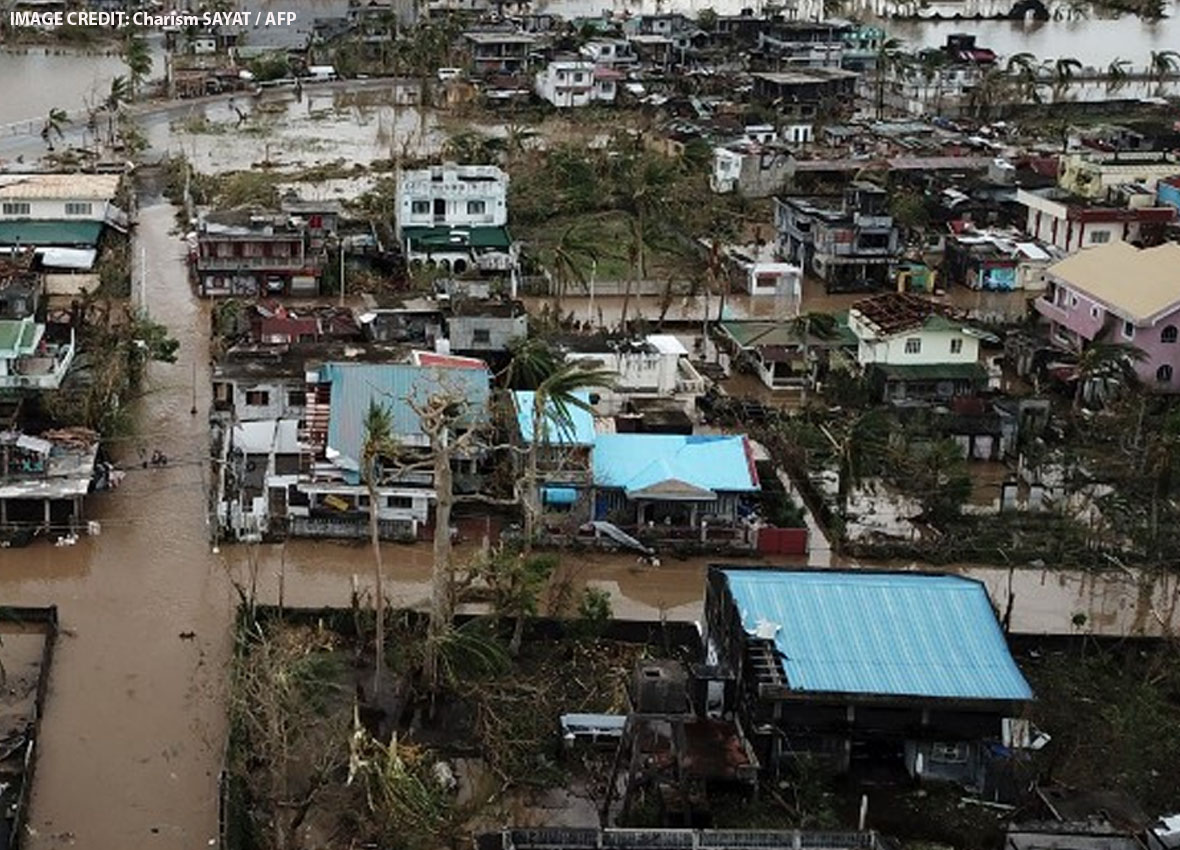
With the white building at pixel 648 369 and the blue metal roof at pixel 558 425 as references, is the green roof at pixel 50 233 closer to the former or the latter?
the white building at pixel 648 369

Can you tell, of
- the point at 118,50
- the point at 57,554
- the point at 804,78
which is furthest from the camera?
the point at 118,50

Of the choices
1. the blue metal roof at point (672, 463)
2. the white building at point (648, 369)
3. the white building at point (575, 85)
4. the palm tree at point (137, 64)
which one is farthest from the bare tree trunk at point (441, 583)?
the palm tree at point (137, 64)

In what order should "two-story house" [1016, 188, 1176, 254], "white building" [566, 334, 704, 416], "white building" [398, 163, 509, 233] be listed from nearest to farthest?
"white building" [566, 334, 704, 416] < "white building" [398, 163, 509, 233] < "two-story house" [1016, 188, 1176, 254]

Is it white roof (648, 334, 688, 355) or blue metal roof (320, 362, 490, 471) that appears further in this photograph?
white roof (648, 334, 688, 355)

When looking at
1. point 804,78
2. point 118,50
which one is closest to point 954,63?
point 804,78

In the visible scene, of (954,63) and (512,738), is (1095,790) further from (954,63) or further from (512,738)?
(954,63)

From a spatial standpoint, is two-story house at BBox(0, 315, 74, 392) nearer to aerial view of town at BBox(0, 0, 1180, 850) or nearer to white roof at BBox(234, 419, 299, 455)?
aerial view of town at BBox(0, 0, 1180, 850)

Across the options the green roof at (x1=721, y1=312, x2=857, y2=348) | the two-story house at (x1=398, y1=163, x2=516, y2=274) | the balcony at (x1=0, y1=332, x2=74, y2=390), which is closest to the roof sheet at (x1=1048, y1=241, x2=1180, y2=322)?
the green roof at (x1=721, y1=312, x2=857, y2=348)
